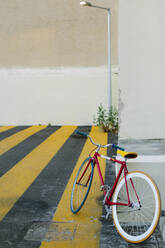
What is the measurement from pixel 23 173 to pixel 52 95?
985 cm

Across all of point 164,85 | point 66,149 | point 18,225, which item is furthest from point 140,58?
point 66,149

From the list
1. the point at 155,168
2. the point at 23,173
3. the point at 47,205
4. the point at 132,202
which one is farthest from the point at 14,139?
the point at 132,202

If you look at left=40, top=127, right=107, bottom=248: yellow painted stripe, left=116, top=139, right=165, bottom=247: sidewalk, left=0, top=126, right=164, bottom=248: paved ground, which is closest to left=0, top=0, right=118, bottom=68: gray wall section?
left=0, top=126, right=164, bottom=248: paved ground

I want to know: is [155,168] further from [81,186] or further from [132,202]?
[81,186]

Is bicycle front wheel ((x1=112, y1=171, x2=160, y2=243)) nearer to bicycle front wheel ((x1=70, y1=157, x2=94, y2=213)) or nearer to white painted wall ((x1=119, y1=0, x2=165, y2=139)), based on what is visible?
bicycle front wheel ((x1=70, y1=157, x2=94, y2=213))

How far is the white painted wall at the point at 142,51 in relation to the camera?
5.20 metres

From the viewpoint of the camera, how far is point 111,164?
7.91 metres

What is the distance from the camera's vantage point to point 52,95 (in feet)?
55.8

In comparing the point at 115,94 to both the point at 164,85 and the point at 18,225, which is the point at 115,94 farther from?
the point at 18,225

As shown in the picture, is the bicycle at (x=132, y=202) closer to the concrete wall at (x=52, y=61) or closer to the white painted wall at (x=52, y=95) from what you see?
the white painted wall at (x=52, y=95)

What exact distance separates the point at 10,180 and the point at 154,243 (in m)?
3.89

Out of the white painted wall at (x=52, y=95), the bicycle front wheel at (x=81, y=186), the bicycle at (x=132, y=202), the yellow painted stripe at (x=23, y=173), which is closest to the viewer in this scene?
the bicycle at (x=132, y=202)

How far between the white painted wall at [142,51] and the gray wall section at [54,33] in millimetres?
11542

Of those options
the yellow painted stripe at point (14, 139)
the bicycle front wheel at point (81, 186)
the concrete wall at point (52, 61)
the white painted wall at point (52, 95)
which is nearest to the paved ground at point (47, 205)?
the bicycle front wheel at point (81, 186)
